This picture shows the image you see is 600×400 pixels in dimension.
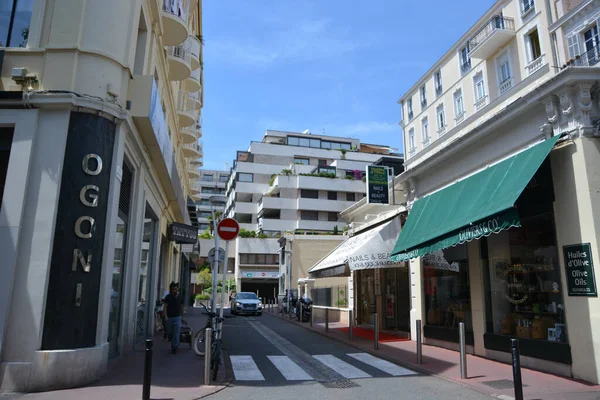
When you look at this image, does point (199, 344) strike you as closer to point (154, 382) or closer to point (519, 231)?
point (154, 382)

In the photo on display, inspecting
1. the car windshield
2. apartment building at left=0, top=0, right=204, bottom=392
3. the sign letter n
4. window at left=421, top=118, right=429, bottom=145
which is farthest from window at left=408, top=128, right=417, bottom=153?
the sign letter n

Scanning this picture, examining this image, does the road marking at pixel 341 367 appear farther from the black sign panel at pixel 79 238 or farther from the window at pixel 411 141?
the window at pixel 411 141

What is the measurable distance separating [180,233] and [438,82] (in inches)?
796

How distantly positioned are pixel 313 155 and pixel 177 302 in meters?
53.6

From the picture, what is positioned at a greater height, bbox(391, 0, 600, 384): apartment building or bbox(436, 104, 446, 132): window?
bbox(436, 104, 446, 132): window

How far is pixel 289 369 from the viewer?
30.5 ft

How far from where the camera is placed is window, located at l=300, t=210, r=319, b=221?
54.7m

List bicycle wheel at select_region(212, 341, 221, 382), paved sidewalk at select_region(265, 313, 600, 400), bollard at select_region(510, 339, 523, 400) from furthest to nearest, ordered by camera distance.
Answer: bicycle wheel at select_region(212, 341, 221, 382), paved sidewalk at select_region(265, 313, 600, 400), bollard at select_region(510, 339, 523, 400)

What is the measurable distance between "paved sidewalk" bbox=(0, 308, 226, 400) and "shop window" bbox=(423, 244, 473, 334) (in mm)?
6644

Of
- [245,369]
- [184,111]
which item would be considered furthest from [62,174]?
[184,111]

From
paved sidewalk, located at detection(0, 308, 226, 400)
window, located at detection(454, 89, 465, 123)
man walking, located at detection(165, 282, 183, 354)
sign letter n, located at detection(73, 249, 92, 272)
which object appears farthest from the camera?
window, located at detection(454, 89, 465, 123)

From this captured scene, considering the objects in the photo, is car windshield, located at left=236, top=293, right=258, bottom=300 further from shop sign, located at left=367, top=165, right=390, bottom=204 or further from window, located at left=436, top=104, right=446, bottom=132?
window, located at left=436, top=104, right=446, bottom=132

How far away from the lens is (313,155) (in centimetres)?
6400

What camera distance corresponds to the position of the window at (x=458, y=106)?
2620cm
